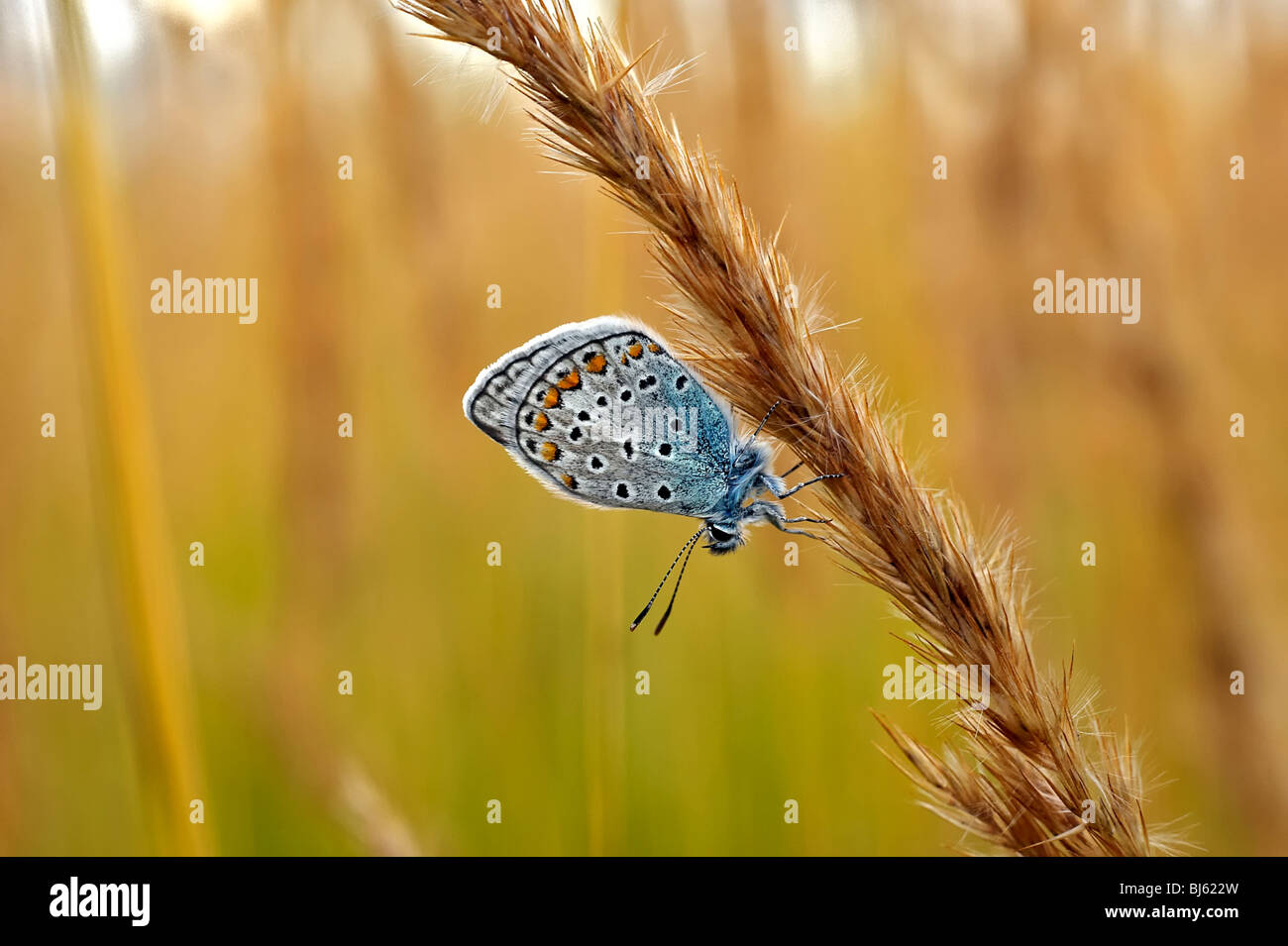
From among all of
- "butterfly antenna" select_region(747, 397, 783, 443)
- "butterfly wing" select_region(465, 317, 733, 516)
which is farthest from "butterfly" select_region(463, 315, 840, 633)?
"butterfly antenna" select_region(747, 397, 783, 443)

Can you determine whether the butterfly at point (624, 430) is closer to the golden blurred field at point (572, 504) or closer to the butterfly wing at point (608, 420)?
the butterfly wing at point (608, 420)

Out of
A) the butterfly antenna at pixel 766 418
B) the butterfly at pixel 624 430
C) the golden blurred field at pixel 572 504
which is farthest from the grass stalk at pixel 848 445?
the golden blurred field at pixel 572 504

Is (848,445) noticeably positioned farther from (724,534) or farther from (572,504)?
(572,504)

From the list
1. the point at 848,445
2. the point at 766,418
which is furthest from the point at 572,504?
the point at 848,445

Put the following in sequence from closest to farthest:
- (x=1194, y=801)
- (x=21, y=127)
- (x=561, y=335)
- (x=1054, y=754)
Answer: (x=1054, y=754) → (x=561, y=335) → (x=1194, y=801) → (x=21, y=127)

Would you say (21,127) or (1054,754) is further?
(21,127)
